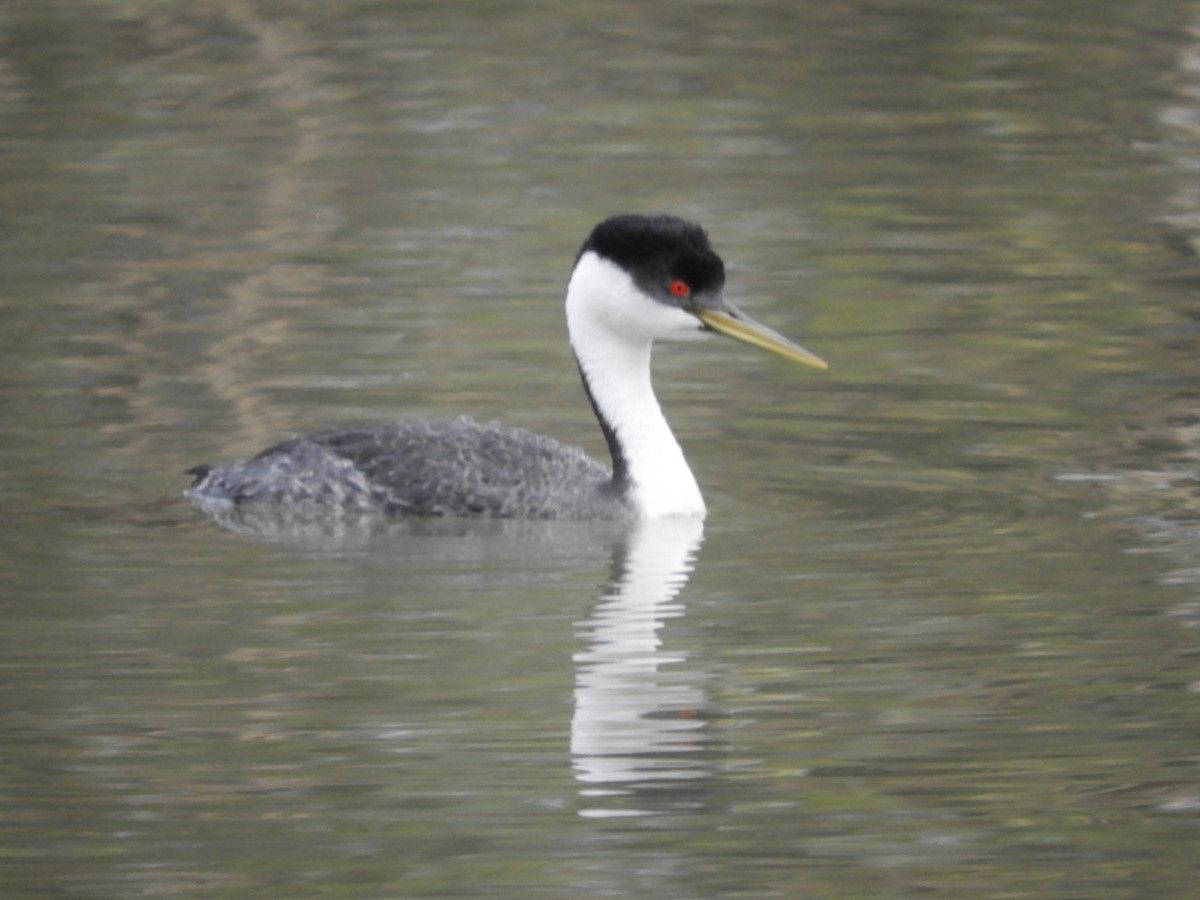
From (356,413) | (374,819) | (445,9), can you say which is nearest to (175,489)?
(356,413)

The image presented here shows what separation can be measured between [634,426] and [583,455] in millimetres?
362

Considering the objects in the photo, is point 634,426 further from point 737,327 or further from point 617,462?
point 737,327

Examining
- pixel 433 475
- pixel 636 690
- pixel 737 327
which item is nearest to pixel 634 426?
pixel 737 327

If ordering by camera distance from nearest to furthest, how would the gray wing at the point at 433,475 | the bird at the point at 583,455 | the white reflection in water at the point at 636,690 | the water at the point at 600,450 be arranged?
the water at the point at 600,450
the white reflection in water at the point at 636,690
the bird at the point at 583,455
the gray wing at the point at 433,475

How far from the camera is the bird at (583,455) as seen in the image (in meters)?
10.5

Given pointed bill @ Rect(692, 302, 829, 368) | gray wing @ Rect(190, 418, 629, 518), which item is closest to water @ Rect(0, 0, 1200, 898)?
gray wing @ Rect(190, 418, 629, 518)

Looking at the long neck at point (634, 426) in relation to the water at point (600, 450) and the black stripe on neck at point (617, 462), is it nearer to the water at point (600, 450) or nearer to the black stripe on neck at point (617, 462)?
the black stripe on neck at point (617, 462)

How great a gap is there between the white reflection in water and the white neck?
0.31 metres

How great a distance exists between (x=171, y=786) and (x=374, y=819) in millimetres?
631

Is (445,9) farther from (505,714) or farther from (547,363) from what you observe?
(505,714)

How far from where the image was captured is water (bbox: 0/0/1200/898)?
7.23m

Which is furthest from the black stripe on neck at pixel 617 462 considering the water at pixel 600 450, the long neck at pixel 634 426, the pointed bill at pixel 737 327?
the pointed bill at pixel 737 327

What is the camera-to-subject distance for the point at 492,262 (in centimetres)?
1483

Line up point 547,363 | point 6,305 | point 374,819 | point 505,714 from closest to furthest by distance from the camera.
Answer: point 374,819 < point 505,714 < point 547,363 < point 6,305
